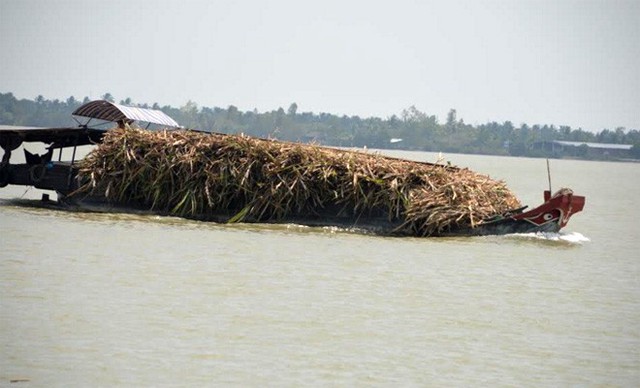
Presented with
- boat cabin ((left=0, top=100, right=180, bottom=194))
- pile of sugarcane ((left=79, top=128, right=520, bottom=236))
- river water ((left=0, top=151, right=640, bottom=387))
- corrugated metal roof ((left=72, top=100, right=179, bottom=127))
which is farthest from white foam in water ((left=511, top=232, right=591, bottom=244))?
corrugated metal roof ((left=72, top=100, right=179, bottom=127))

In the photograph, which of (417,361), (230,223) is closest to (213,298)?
(417,361)

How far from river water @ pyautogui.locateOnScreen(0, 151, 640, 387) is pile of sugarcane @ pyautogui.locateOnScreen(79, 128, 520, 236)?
1.78 ft

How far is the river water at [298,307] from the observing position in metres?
12.4

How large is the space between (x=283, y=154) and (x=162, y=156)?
2.64m

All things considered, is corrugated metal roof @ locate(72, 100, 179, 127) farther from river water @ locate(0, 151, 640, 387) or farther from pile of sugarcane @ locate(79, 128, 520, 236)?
river water @ locate(0, 151, 640, 387)

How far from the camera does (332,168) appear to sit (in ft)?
79.8

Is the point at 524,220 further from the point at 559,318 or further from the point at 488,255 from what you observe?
the point at 559,318

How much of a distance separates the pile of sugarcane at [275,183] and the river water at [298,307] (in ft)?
1.78

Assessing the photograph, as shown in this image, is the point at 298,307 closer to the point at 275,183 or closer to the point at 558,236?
the point at 275,183

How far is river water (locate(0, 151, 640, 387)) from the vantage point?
1241 centimetres

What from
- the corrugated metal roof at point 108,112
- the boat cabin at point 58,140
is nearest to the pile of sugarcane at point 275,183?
the boat cabin at point 58,140

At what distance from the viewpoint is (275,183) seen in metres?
24.3

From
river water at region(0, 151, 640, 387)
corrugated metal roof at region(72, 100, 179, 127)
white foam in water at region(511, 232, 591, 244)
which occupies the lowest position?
river water at region(0, 151, 640, 387)

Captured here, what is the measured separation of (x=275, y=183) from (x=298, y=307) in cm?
879
